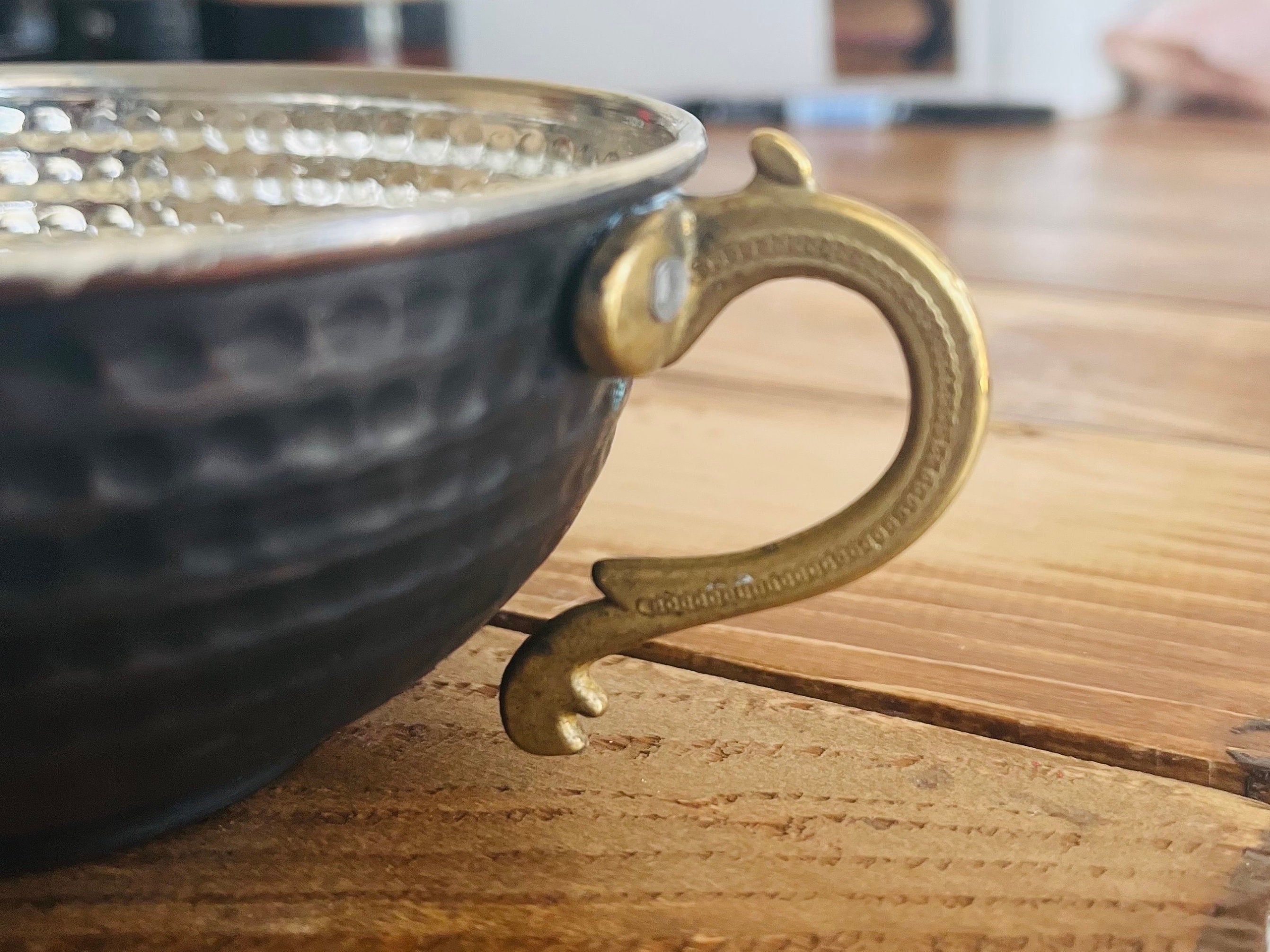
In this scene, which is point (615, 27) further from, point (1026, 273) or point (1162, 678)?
point (1162, 678)

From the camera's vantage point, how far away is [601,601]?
26 centimetres

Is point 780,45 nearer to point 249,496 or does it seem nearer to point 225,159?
point 225,159

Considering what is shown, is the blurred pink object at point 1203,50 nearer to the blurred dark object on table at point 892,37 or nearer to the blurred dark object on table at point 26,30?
the blurred dark object on table at point 892,37

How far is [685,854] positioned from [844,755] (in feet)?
0.17

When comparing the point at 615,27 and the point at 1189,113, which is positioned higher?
the point at 615,27

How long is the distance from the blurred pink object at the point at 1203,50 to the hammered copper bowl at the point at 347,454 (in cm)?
126

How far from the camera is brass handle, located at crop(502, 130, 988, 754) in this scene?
0.73 ft

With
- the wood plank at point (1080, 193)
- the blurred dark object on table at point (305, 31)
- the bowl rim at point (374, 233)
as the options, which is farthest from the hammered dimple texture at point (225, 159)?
the blurred dark object on table at point (305, 31)

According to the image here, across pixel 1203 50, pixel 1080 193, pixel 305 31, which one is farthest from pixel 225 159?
pixel 1203 50

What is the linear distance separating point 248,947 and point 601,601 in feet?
0.30

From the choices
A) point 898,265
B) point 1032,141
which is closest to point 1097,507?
point 898,265

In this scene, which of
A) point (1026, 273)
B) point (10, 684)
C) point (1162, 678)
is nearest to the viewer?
point (10, 684)

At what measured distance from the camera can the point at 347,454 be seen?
0.20 m

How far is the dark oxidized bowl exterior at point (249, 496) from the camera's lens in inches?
6.8
